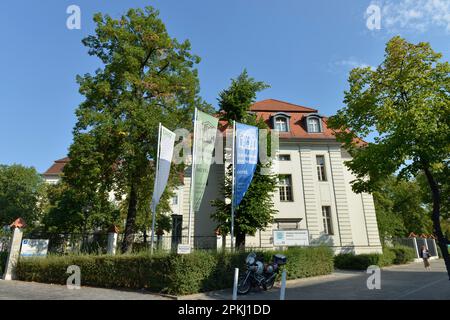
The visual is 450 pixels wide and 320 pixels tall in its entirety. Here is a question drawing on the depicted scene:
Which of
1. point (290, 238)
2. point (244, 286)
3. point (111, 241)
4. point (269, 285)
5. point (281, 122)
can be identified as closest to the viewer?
point (244, 286)

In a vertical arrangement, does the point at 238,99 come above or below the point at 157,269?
above

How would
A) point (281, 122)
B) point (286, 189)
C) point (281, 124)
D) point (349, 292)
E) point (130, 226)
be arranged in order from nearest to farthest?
point (349, 292) < point (130, 226) < point (286, 189) < point (281, 124) < point (281, 122)

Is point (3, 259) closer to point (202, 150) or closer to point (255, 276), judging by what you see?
point (202, 150)

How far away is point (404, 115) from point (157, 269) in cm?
1097

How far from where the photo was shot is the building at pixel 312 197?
2531 centimetres

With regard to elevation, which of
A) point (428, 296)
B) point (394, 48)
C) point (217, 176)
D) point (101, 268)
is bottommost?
point (428, 296)

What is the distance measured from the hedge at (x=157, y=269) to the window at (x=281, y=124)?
14.3m

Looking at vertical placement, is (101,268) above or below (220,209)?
below

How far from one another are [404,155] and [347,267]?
12.8m

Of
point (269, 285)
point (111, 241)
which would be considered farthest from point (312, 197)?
point (111, 241)

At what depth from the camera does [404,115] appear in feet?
39.8

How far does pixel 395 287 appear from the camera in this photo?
1283 cm
